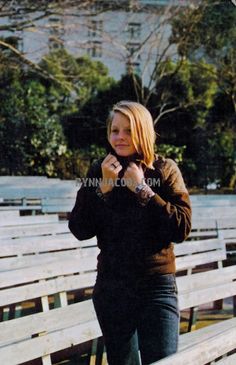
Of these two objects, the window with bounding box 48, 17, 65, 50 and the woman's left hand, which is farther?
the window with bounding box 48, 17, 65, 50

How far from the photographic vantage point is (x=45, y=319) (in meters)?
3.44

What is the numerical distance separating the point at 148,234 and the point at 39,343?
2.88 ft

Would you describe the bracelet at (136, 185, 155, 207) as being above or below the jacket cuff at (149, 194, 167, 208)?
above

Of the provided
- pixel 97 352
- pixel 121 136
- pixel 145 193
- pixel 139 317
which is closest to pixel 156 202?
pixel 145 193

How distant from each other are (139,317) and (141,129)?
79cm

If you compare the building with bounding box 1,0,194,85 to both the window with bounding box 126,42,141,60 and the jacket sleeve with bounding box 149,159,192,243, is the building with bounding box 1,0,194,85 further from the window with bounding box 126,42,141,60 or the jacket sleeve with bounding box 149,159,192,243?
the jacket sleeve with bounding box 149,159,192,243

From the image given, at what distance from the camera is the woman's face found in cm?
279

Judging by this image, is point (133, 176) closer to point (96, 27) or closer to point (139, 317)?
point (139, 317)

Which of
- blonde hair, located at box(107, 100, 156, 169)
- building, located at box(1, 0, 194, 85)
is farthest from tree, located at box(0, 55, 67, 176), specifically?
blonde hair, located at box(107, 100, 156, 169)

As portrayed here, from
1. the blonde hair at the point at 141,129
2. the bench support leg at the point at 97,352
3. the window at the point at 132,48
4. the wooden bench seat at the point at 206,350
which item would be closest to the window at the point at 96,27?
the window at the point at 132,48

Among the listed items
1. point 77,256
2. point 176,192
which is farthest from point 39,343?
point 77,256

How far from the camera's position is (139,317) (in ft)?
9.15

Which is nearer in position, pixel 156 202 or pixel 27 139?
pixel 156 202

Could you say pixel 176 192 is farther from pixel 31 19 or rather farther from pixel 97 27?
pixel 97 27
